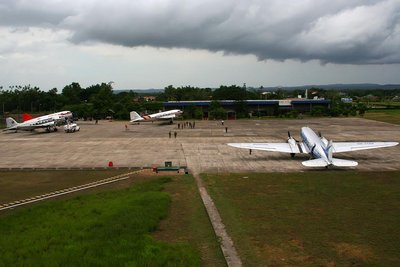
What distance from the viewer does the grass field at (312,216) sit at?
16.5 meters

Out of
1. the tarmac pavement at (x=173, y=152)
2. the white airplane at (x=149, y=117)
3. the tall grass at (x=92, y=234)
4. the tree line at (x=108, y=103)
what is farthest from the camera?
the tree line at (x=108, y=103)

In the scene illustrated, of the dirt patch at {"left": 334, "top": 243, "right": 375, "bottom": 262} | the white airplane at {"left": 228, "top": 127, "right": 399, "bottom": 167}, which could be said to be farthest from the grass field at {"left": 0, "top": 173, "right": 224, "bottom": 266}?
the white airplane at {"left": 228, "top": 127, "right": 399, "bottom": 167}

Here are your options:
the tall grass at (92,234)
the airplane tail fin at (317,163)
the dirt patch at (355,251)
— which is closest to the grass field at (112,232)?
the tall grass at (92,234)

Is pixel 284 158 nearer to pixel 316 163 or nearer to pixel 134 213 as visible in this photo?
pixel 316 163

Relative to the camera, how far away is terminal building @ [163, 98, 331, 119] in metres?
117

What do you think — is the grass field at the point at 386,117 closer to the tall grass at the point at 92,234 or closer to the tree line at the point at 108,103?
the tree line at the point at 108,103

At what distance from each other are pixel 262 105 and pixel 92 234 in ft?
345

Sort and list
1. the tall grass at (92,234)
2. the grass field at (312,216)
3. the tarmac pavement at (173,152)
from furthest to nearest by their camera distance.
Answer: the tarmac pavement at (173,152)
the grass field at (312,216)
the tall grass at (92,234)

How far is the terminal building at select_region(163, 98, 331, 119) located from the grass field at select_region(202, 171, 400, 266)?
83.9 metres

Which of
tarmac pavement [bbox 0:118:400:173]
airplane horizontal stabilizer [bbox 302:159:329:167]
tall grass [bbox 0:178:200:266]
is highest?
airplane horizontal stabilizer [bbox 302:159:329:167]

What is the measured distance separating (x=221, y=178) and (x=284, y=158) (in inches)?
470

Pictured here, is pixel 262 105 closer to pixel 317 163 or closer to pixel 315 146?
pixel 315 146

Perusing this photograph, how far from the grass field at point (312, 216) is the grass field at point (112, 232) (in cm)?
195

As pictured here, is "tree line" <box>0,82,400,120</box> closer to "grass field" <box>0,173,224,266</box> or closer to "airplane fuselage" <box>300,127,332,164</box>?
"airplane fuselage" <box>300,127,332,164</box>
